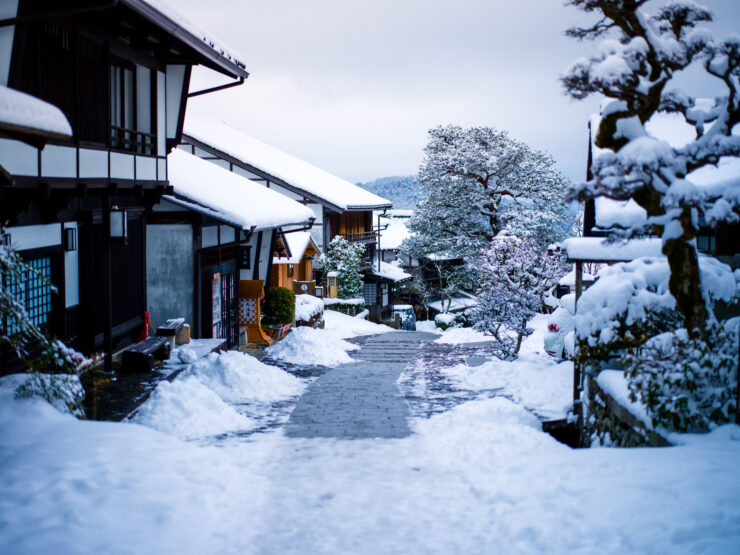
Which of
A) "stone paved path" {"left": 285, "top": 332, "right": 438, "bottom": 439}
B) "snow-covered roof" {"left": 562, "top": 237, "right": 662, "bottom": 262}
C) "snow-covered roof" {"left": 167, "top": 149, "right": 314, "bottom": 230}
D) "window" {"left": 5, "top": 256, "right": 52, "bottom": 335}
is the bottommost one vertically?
"stone paved path" {"left": 285, "top": 332, "right": 438, "bottom": 439}

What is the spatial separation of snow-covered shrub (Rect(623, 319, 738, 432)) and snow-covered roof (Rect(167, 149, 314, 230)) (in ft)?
37.2

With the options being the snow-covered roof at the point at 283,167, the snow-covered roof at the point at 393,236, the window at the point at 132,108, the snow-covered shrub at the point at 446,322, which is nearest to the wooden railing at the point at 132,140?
the window at the point at 132,108

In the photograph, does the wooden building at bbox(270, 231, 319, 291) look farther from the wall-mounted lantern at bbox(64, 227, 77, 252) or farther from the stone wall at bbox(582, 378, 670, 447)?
the stone wall at bbox(582, 378, 670, 447)

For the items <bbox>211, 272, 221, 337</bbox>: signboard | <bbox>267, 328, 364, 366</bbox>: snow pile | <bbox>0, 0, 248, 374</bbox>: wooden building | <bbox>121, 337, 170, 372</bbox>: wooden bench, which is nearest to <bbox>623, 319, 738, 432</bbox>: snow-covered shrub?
<bbox>0, 0, 248, 374</bbox>: wooden building

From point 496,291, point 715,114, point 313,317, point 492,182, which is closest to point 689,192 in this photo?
point 715,114

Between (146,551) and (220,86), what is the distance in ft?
43.8

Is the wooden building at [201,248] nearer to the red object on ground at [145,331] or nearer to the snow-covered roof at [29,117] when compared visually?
the red object on ground at [145,331]

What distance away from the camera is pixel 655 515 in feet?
17.9

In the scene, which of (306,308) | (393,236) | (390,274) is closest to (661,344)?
(306,308)

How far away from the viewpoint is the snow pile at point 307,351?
18.0 metres

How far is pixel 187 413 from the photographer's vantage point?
993 cm

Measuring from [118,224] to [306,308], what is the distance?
45.4ft

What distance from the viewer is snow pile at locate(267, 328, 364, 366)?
18.0 meters

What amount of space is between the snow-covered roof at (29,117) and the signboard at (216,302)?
1114 centimetres
